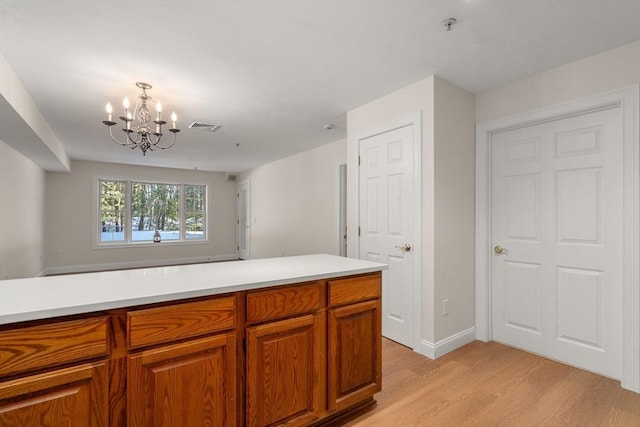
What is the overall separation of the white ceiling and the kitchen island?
5.15ft

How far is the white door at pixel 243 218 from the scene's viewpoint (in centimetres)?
784

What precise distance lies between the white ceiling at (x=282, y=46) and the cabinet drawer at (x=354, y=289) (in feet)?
5.38

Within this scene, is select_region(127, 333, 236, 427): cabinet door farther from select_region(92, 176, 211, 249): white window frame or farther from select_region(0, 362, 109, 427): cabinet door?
select_region(92, 176, 211, 249): white window frame

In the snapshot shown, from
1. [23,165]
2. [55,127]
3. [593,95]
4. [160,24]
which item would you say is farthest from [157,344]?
[23,165]

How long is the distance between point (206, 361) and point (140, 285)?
451 millimetres

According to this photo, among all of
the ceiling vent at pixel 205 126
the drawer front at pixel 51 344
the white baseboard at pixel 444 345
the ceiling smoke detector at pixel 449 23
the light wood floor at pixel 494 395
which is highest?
the ceiling smoke detector at pixel 449 23

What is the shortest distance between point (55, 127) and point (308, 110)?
3.52m

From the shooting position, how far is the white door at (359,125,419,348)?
9.30 ft

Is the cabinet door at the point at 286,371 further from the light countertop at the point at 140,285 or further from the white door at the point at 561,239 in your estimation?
the white door at the point at 561,239

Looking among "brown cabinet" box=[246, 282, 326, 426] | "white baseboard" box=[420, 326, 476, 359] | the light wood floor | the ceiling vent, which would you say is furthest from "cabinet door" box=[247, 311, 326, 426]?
the ceiling vent

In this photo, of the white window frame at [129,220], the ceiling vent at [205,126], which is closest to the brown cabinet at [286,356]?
the ceiling vent at [205,126]

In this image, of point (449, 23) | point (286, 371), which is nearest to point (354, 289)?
point (286, 371)

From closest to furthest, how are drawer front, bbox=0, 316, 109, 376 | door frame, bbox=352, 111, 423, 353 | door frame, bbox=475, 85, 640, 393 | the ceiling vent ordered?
drawer front, bbox=0, 316, 109, 376 < door frame, bbox=475, 85, 640, 393 < door frame, bbox=352, 111, 423, 353 < the ceiling vent

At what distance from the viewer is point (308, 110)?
11.7 feet
